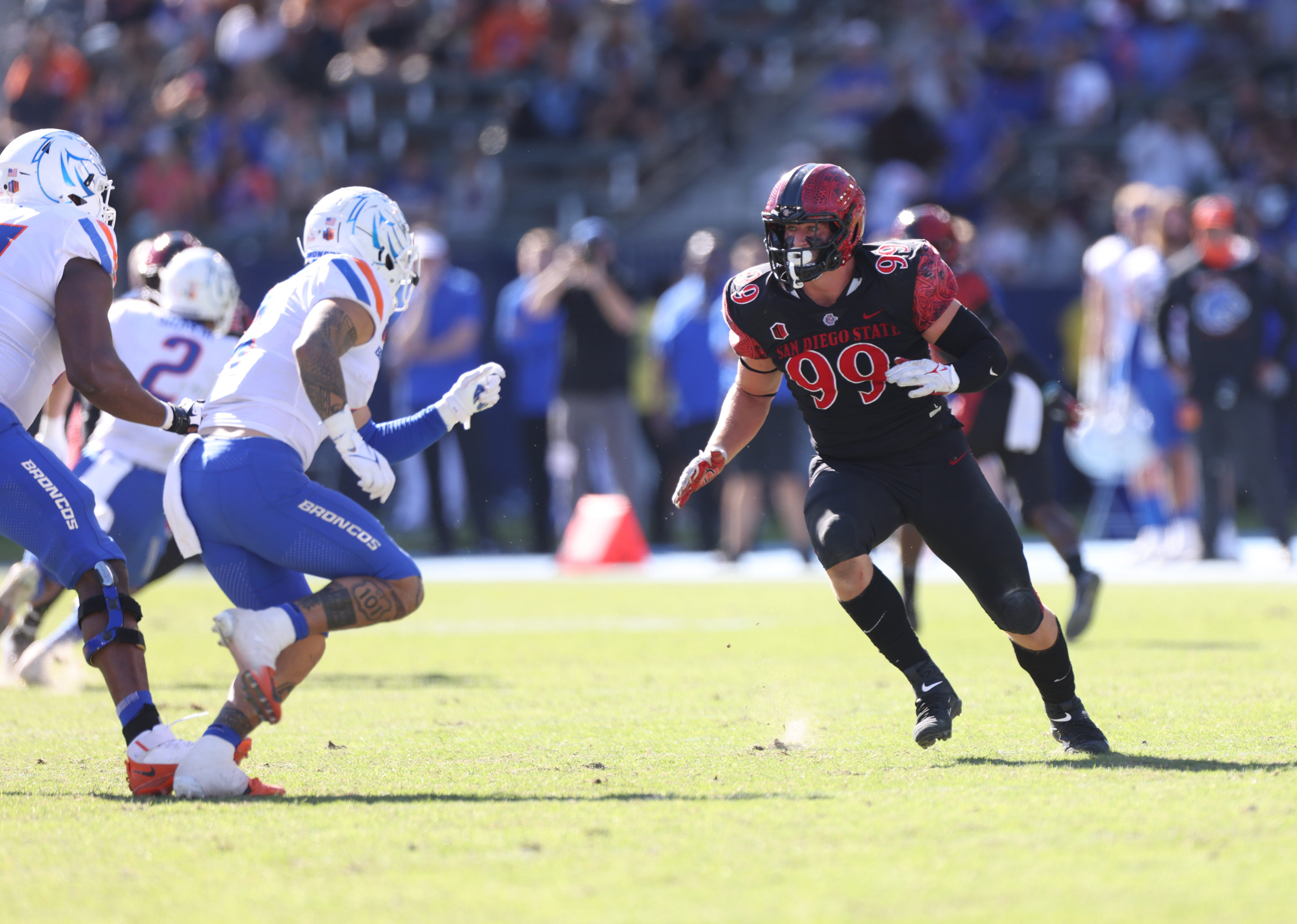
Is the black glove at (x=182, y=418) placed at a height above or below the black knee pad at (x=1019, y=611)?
above

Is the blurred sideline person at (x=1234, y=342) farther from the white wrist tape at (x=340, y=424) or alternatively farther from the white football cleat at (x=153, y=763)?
the white football cleat at (x=153, y=763)

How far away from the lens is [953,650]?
8523 millimetres

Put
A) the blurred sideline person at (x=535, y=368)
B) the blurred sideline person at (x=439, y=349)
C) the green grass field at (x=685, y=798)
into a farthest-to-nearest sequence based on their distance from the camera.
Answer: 1. the blurred sideline person at (x=535, y=368)
2. the blurred sideline person at (x=439, y=349)
3. the green grass field at (x=685, y=798)

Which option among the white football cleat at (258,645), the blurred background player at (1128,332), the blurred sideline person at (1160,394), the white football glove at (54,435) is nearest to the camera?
the white football cleat at (258,645)

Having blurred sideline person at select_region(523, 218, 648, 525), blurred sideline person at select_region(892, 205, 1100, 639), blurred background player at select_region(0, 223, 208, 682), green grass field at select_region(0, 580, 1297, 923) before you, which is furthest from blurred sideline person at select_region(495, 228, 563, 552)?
blurred background player at select_region(0, 223, 208, 682)

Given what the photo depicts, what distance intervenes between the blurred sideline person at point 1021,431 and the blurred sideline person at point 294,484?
A: 160 inches

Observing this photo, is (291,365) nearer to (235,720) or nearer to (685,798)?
(235,720)

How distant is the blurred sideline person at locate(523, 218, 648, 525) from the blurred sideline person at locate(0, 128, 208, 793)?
8.38 metres

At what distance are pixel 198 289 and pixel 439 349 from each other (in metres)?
6.41

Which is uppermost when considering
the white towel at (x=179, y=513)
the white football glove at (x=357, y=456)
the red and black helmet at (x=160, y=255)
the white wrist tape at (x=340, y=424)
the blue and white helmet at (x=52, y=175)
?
the blue and white helmet at (x=52, y=175)

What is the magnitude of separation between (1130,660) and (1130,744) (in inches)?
99.6

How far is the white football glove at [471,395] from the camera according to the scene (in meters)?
5.41

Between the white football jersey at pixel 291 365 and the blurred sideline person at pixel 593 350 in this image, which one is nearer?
the white football jersey at pixel 291 365

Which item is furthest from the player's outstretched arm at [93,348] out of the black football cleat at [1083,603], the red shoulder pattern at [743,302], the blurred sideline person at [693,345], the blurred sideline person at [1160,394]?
the blurred sideline person at [1160,394]
